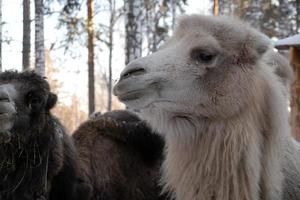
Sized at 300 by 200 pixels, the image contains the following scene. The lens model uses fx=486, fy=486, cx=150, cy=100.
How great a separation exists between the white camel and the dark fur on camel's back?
1.27 m

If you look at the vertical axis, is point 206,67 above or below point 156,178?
above

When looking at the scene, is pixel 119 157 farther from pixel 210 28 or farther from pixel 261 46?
pixel 261 46

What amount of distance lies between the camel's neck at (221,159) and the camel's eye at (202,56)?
439 mm

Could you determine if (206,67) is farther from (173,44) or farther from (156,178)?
(156,178)

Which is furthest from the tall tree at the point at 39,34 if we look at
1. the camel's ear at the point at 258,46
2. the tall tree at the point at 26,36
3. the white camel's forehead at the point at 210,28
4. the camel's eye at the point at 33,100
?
the camel's ear at the point at 258,46

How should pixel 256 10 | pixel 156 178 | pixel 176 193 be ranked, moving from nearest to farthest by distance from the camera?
pixel 176 193 < pixel 156 178 < pixel 256 10

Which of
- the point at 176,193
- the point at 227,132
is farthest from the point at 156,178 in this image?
the point at 227,132

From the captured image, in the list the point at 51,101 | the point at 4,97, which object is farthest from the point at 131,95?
the point at 51,101

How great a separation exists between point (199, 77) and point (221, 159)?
1.94ft

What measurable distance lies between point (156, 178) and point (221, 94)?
2582mm

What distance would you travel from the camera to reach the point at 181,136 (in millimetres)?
3428

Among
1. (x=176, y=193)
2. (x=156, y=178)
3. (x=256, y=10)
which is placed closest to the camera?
(x=176, y=193)

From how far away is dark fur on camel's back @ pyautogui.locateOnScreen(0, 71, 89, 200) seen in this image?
13.6 ft

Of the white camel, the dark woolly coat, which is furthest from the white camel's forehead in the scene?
the dark woolly coat
